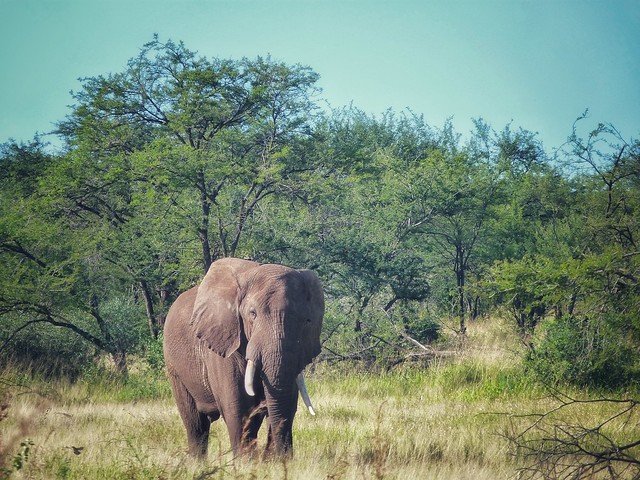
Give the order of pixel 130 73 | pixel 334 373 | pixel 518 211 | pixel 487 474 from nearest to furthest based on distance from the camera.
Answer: pixel 487 474, pixel 334 373, pixel 130 73, pixel 518 211

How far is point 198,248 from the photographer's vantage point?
1487 centimetres

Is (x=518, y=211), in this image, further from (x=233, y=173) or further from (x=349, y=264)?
(x=233, y=173)

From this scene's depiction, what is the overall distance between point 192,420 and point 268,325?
7.34 feet

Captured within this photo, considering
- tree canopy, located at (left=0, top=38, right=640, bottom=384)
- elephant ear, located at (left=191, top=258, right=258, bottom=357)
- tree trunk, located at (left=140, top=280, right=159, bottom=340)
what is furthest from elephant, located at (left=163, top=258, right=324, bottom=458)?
tree trunk, located at (left=140, top=280, right=159, bottom=340)

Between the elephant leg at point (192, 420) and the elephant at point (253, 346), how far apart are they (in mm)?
39

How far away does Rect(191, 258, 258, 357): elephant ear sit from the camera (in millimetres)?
7234

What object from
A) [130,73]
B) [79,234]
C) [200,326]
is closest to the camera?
[200,326]

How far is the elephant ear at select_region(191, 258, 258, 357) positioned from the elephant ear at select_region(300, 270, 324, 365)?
25.1 inches

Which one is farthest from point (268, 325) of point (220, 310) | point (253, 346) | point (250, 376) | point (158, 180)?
point (158, 180)

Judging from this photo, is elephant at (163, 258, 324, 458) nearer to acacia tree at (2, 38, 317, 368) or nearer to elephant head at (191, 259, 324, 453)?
elephant head at (191, 259, 324, 453)

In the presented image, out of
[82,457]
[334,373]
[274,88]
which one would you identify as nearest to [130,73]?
[274,88]

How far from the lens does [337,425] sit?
9.09 meters

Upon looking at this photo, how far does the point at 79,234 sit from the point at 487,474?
10.8m

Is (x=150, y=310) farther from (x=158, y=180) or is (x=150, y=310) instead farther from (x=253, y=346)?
(x=253, y=346)
